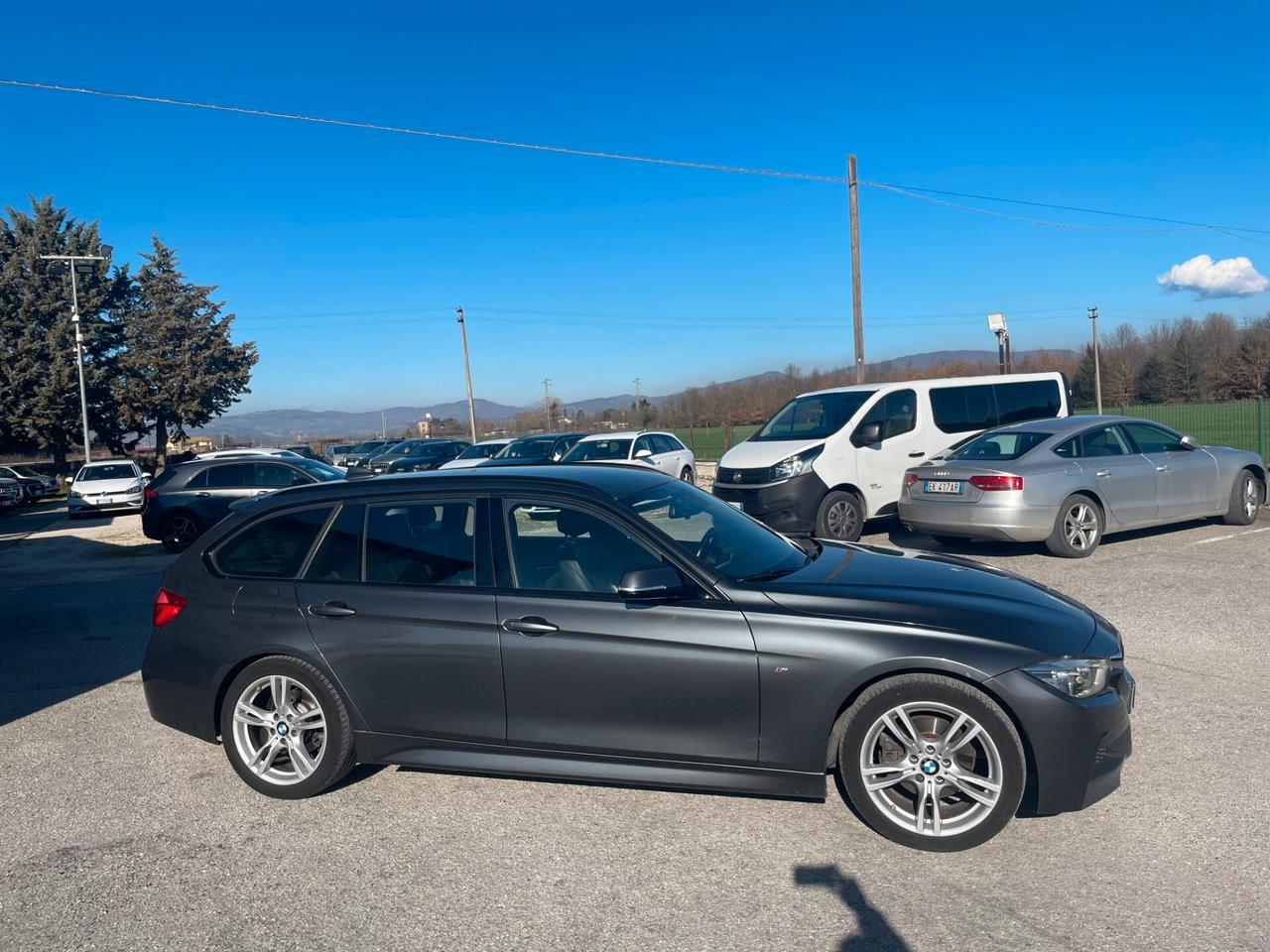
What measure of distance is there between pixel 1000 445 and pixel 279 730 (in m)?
8.22

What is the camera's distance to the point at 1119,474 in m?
9.77

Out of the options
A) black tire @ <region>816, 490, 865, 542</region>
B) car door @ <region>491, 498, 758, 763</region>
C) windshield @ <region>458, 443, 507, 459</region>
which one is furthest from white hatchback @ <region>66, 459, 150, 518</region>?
car door @ <region>491, 498, 758, 763</region>

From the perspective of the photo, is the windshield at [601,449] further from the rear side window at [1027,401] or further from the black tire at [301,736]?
the black tire at [301,736]

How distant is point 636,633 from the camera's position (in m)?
3.94

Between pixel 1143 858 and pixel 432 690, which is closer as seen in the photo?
pixel 1143 858

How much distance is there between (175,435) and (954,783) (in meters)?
53.9

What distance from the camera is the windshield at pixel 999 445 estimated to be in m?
9.82

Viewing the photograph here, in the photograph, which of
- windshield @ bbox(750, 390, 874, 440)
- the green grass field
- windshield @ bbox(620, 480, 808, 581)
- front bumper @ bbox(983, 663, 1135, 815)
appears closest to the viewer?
front bumper @ bbox(983, 663, 1135, 815)

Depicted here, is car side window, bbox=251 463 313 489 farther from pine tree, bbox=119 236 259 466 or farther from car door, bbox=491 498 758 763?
pine tree, bbox=119 236 259 466

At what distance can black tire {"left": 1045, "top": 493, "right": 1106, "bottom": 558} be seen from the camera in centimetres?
938

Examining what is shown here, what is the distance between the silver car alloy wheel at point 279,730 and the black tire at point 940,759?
2.51 m

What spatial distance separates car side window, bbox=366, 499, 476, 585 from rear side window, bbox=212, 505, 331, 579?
0.35 m

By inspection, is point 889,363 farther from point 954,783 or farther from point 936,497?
point 954,783

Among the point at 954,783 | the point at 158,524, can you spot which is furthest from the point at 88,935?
the point at 158,524
